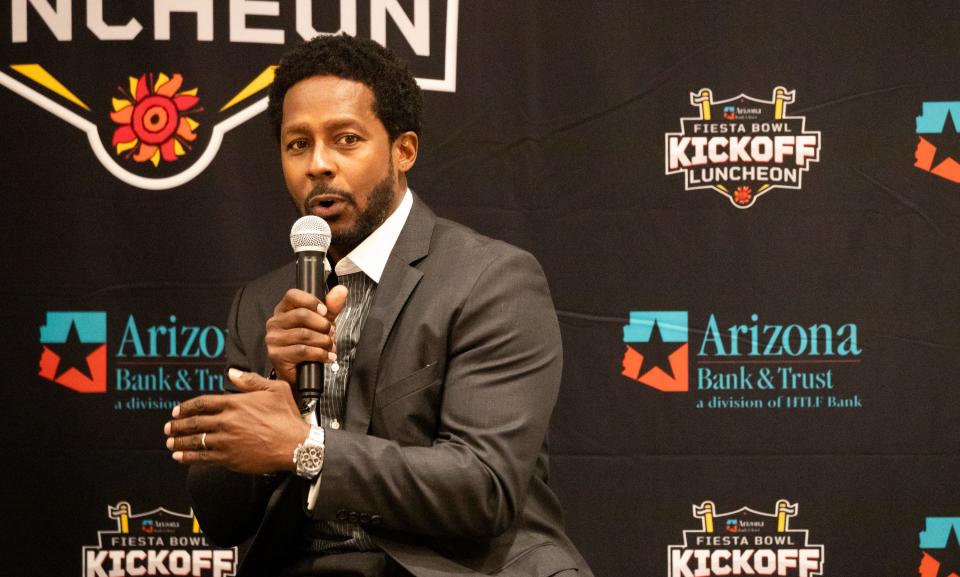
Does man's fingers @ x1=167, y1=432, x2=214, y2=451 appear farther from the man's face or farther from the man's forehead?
the man's forehead

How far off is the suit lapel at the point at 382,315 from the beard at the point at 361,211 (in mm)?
62

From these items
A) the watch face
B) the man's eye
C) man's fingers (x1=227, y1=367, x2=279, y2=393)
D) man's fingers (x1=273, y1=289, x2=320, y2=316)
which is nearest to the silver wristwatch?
the watch face

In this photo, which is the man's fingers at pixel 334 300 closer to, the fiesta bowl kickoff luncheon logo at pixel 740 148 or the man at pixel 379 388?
the man at pixel 379 388

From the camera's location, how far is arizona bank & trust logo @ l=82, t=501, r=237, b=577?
2807 mm

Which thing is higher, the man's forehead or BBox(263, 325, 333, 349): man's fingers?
the man's forehead

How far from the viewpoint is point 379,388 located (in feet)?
5.77

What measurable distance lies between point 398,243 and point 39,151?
4.85 feet

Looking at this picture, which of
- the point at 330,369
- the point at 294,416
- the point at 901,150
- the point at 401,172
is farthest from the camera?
the point at 901,150

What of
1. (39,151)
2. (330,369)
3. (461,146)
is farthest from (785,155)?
(39,151)

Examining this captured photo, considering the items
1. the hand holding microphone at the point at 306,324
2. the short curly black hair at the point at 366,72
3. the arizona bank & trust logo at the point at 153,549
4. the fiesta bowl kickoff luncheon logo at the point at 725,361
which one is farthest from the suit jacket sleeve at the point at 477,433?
the arizona bank & trust logo at the point at 153,549

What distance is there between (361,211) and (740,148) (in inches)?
52.4

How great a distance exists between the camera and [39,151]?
9.25 feet

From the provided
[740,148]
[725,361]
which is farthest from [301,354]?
[740,148]

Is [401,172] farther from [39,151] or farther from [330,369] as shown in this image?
[39,151]
